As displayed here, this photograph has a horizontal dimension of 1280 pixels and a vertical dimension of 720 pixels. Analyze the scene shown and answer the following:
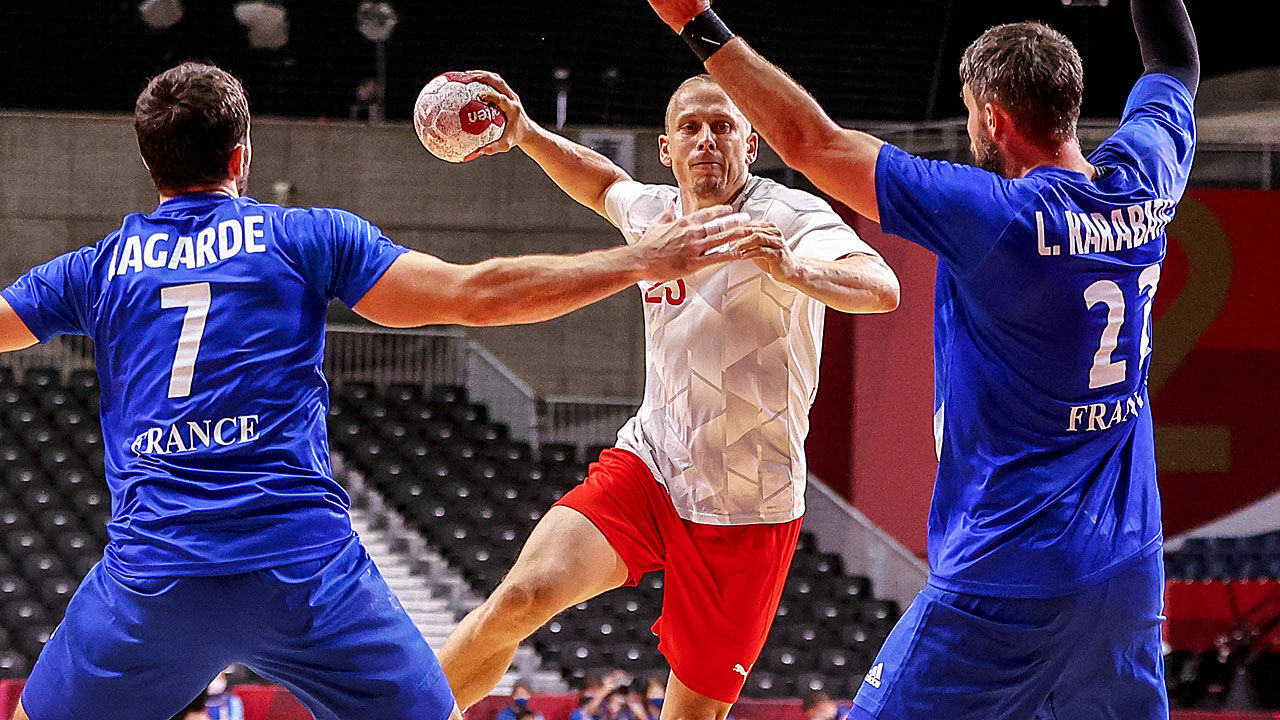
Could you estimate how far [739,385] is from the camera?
194 inches

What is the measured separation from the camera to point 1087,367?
136 inches

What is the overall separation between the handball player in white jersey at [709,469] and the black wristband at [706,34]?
3.99ft

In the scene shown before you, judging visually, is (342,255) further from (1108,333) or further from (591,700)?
(591,700)

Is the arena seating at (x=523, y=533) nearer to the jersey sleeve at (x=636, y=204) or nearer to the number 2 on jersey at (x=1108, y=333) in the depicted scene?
the jersey sleeve at (x=636, y=204)

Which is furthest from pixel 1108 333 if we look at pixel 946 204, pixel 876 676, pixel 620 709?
pixel 620 709

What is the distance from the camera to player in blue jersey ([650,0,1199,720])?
3.40 metres

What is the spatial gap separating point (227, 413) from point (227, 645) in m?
0.54

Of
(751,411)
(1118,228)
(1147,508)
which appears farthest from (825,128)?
(751,411)

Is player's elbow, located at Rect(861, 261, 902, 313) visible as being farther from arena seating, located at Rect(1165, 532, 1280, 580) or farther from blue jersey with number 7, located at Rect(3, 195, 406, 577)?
arena seating, located at Rect(1165, 532, 1280, 580)

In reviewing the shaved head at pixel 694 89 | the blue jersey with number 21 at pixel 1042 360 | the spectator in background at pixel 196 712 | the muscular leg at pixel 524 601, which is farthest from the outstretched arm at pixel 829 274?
the spectator in background at pixel 196 712

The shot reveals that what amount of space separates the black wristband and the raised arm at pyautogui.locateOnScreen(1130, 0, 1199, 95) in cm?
127

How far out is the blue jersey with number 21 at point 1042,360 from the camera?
339 centimetres

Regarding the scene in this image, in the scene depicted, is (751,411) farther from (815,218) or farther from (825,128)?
(825,128)

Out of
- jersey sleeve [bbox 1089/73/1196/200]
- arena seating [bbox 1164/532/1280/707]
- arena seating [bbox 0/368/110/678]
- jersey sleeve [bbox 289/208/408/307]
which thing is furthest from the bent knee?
arena seating [bbox 1164/532/1280/707]
